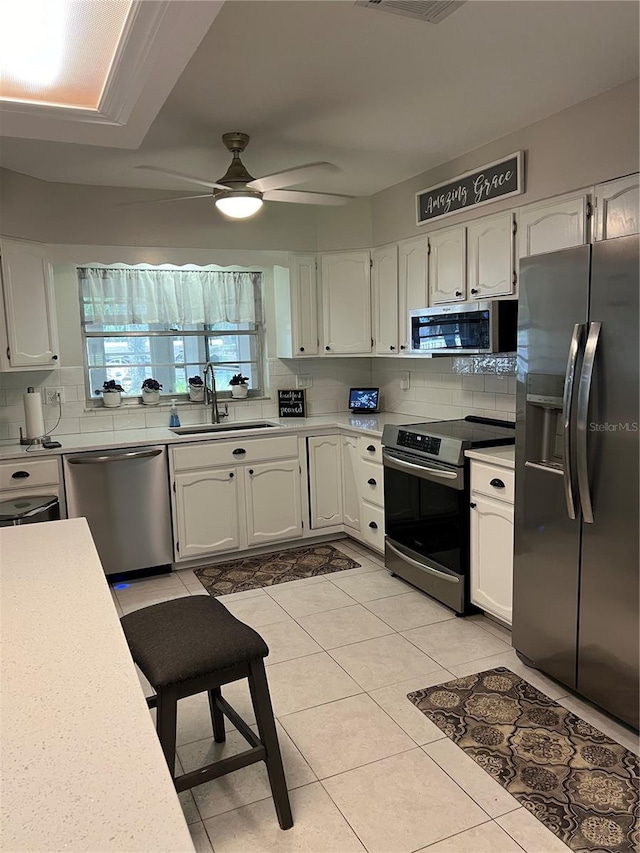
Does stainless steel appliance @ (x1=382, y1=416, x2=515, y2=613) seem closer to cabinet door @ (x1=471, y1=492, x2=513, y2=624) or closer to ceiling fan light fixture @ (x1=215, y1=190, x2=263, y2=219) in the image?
cabinet door @ (x1=471, y1=492, x2=513, y2=624)

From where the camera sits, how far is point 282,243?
4.85 metres

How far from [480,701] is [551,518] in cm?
83

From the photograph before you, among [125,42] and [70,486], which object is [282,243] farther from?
[125,42]

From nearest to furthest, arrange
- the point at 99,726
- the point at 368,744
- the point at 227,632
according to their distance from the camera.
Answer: the point at 99,726 → the point at 227,632 → the point at 368,744

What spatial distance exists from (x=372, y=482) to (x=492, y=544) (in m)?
1.30

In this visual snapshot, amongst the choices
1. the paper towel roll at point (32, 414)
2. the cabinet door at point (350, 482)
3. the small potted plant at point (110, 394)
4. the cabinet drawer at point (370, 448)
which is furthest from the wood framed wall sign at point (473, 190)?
the paper towel roll at point (32, 414)

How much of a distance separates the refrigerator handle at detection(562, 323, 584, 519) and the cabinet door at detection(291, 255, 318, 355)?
271 centimetres

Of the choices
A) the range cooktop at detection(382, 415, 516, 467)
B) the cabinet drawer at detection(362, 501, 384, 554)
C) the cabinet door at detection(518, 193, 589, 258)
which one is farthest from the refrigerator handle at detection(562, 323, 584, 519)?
the cabinet drawer at detection(362, 501, 384, 554)

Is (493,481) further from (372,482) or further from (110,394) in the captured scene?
(110,394)

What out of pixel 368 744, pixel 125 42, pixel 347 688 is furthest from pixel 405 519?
pixel 125 42

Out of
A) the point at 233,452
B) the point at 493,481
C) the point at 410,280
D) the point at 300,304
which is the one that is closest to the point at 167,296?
the point at 300,304

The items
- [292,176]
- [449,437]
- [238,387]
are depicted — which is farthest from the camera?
[238,387]

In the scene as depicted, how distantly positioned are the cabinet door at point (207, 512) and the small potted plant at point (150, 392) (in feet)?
2.72

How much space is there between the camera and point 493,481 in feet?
10.5
